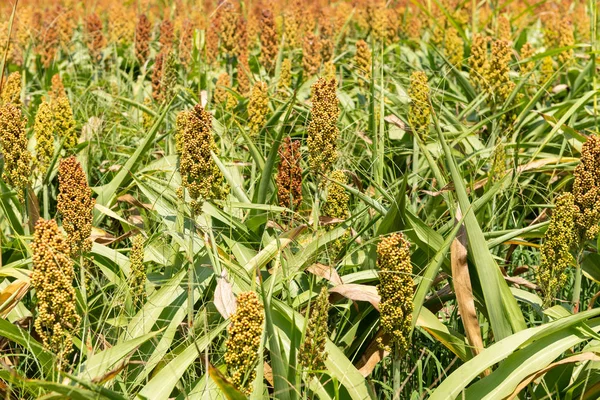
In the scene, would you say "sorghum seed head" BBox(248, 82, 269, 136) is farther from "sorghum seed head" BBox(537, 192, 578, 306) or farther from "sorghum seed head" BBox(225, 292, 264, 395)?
"sorghum seed head" BBox(225, 292, 264, 395)

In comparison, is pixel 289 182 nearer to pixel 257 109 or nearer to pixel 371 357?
pixel 371 357

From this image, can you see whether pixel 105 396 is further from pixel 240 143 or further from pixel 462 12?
pixel 462 12

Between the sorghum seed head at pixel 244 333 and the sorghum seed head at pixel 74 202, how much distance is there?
0.99m

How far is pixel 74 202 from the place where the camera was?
3.03m

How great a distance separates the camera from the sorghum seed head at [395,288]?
2.53 metres

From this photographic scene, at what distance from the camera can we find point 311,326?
95.0 inches

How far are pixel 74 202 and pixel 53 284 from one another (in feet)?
2.43

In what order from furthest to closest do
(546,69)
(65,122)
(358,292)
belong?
(546,69), (65,122), (358,292)

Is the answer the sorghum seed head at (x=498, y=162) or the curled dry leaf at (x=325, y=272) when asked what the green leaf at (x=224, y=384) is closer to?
the curled dry leaf at (x=325, y=272)

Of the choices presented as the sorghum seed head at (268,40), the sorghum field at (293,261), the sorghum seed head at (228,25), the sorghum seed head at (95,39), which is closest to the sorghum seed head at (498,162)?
the sorghum field at (293,261)

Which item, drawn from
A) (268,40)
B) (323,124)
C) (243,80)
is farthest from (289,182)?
(268,40)

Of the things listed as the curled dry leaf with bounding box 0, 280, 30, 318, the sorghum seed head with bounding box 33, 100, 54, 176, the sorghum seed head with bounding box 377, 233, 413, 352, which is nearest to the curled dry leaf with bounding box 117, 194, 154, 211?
the sorghum seed head with bounding box 33, 100, 54, 176

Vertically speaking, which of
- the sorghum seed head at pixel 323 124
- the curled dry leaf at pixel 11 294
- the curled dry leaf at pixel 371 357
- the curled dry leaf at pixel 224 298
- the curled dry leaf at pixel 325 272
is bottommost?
the curled dry leaf at pixel 371 357

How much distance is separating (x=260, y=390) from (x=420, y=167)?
8.12ft
